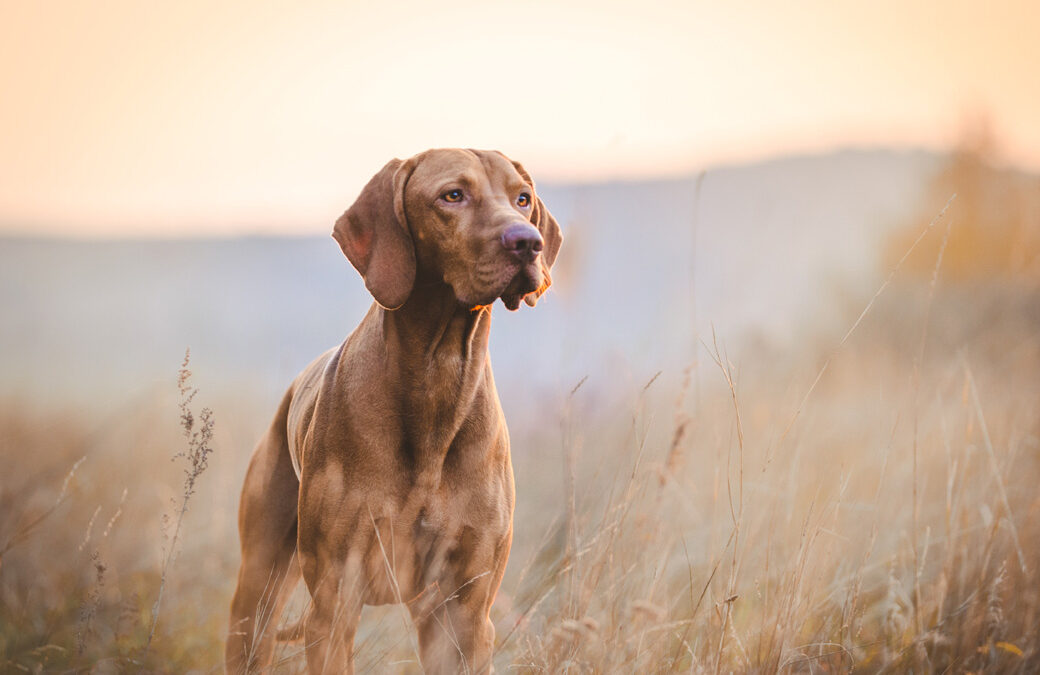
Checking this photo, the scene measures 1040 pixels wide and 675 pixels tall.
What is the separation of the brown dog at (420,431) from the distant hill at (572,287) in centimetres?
57

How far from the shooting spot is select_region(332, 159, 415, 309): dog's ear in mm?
3309

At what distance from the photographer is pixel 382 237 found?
11.2ft

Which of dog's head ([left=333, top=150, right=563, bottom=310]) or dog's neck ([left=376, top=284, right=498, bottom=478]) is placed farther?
dog's neck ([left=376, top=284, right=498, bottom=478])

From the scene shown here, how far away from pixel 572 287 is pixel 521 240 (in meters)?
0.73

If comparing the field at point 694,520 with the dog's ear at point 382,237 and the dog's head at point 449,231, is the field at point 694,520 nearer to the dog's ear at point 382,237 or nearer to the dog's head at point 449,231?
the dog's head at point 449,231

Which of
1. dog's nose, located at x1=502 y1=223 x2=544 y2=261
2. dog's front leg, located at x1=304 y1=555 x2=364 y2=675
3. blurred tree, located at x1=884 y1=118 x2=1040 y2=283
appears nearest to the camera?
dog's nose, located at x1=502 y1=223 x2=544 y2=261

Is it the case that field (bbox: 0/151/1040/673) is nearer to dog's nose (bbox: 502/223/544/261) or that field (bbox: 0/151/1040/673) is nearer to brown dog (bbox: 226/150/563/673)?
brown dog (bbox: 226/150/563/673)

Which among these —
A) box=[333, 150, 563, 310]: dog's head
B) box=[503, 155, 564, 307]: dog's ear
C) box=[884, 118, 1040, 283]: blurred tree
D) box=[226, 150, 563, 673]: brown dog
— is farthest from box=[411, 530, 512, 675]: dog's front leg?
box=[884, 118, 1040, 283]: blurred tree

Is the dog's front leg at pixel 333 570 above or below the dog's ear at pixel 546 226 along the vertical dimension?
below

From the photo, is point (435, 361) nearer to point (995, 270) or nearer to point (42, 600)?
point (42, 600)

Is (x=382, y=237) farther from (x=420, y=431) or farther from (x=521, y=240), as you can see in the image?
(x=420, y=431)

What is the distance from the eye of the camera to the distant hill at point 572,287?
15.2 feet

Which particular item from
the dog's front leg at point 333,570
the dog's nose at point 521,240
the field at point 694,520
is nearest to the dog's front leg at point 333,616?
the dog's front leg at point 333,570

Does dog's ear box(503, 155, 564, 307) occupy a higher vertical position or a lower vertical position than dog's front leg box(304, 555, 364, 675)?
higher
